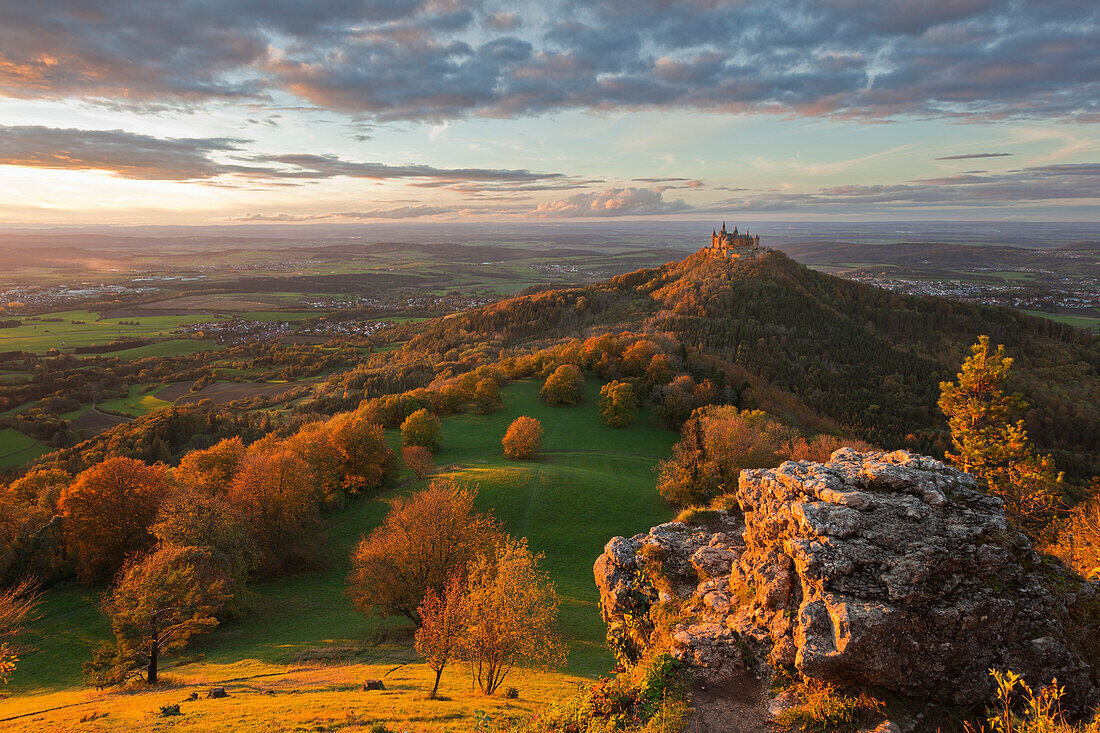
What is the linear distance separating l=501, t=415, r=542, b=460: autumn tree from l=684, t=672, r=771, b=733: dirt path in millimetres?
50310

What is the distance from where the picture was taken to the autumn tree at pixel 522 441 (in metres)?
64.4

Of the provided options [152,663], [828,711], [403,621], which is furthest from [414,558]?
[828,711]

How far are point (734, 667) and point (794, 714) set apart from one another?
7.50ft

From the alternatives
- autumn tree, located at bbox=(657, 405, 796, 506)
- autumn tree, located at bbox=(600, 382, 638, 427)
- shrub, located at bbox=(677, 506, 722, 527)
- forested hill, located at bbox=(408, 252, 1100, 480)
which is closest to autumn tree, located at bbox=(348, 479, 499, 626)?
shrub, located at bbox=(677, 506, 722, 527)

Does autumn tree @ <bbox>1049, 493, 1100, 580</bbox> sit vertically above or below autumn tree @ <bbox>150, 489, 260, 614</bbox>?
above

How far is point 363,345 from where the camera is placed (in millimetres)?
184000

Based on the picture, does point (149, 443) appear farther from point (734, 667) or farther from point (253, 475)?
point (734, 667)

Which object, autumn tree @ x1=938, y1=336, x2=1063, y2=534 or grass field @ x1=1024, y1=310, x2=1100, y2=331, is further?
grass field @ x1=1024, y1=310, x2=1100, y2=331

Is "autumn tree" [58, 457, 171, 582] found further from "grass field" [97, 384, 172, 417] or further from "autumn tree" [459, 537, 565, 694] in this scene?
"grass field" [97, 384, 172, 417]

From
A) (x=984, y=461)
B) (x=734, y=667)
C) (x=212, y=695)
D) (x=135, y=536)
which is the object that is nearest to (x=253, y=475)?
(x=135, y=536)

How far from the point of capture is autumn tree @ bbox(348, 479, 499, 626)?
30.3m

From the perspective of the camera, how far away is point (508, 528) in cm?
4825

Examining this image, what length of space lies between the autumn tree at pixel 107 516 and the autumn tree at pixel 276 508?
6.87 meters

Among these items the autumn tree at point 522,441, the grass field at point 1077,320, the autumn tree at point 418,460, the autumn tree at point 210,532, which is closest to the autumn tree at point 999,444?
the autumn tree at point 522,441
